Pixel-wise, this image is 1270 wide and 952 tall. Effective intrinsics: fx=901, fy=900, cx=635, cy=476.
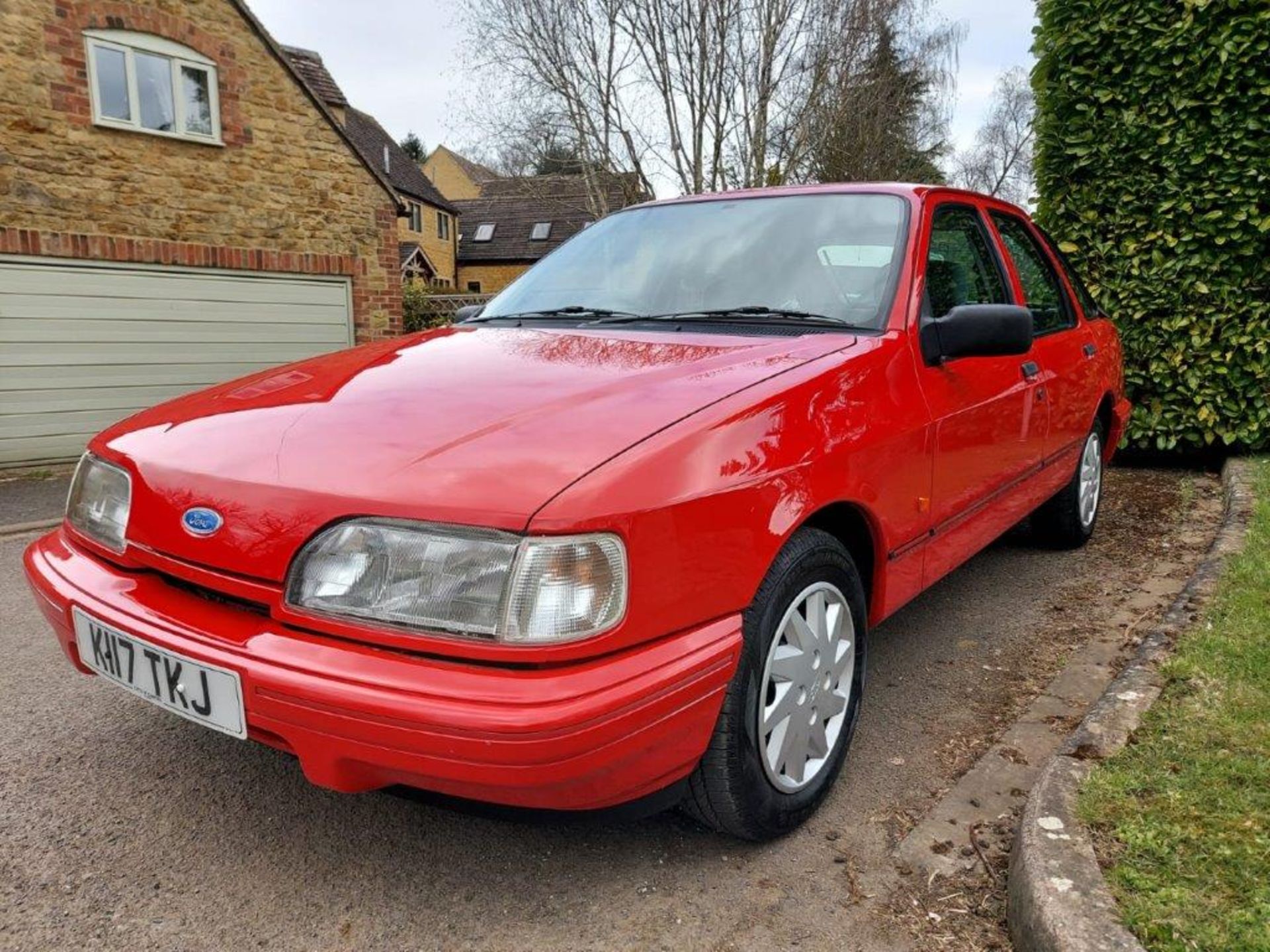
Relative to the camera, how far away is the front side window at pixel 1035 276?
149 inches

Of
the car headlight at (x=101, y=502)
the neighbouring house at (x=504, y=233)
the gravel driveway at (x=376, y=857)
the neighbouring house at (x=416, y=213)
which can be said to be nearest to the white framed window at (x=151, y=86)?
the gravel driveway at (x=376, y=857)

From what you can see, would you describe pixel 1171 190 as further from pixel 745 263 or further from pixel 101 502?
pixel 101 502

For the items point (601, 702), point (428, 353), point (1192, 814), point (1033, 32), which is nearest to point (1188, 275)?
point (1033, 32)

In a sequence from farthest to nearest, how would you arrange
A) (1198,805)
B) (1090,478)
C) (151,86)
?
1. (151,86)
2. (1090,478)
3. (1198,805)

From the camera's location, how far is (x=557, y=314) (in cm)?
303

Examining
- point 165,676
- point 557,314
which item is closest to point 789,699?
point 165,676

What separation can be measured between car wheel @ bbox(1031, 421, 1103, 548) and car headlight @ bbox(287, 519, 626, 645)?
11.1 ft

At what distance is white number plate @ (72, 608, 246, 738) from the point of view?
1.76 metres

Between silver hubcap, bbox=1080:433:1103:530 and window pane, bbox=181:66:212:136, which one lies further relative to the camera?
window pane, bbox=181:66:212:136

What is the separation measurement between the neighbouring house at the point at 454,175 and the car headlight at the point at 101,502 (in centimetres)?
5800

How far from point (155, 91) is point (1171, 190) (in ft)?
29.1

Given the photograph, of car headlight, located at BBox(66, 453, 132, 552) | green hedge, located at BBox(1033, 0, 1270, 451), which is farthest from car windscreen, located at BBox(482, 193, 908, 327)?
green hedge, located at BBox(1033, 0, 1270, 451)

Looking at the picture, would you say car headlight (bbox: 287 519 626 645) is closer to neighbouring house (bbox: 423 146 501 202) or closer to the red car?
the red car

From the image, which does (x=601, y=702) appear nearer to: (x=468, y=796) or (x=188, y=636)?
(x=468, y=796)
